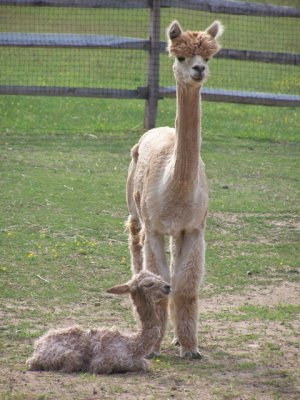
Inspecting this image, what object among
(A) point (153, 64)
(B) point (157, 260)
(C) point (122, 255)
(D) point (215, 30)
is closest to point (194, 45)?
(D) point (215, 30)

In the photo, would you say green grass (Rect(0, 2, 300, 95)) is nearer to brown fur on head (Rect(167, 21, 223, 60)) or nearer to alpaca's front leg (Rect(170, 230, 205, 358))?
brown fur on head (Rect(167, 21, 223, 60))

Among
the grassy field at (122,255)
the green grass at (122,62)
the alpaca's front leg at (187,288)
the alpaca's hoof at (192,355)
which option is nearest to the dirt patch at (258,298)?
the grassy field at (122,255)

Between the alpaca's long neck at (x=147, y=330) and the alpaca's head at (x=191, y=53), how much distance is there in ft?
4.94

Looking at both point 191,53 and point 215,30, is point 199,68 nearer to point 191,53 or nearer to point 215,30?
point 191,53

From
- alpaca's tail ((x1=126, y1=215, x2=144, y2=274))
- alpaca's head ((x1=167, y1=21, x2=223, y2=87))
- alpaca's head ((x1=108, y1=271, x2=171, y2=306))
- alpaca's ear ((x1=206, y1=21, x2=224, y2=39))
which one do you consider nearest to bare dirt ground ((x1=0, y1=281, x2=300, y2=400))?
alpaca's head ((x1=108, y1=271, x2=171, y2=306))

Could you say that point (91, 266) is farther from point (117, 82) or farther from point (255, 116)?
point (117, 82)

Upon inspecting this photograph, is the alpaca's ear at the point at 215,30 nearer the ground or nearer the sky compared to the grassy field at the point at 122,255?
nearer the sky

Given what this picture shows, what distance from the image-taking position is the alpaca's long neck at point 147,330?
6211 millimetres

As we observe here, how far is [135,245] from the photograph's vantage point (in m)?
7.98

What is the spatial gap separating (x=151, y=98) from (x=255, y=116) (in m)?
3.53

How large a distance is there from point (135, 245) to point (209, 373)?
1.96m

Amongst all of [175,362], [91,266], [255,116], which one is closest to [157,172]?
[175,362]

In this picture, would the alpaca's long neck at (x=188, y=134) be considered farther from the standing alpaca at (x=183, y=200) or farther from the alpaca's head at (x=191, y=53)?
the alpaca's head at (x=191, y=53)

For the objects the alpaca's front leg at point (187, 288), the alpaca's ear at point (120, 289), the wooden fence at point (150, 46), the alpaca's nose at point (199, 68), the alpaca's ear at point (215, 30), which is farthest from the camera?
the wooden fence at point (150, 46)
